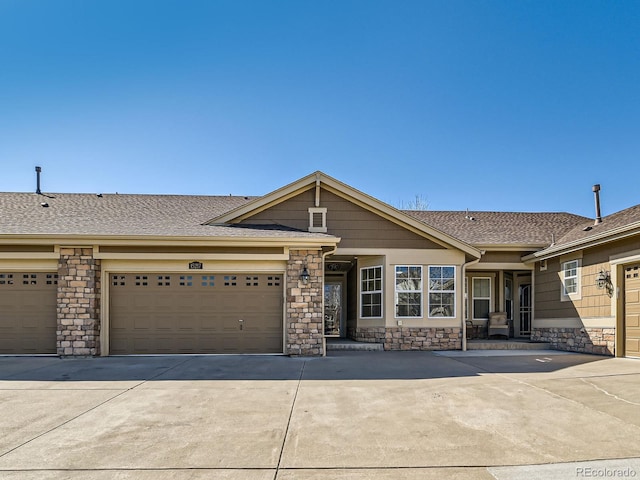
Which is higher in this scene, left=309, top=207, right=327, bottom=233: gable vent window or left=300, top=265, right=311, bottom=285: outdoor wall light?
left=309, top=207, right=327, bottom=233: gable vent window

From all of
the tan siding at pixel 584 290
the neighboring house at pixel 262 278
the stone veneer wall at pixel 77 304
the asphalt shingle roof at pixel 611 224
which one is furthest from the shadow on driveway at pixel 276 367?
the asphalt shingle roof at pixel 611 224

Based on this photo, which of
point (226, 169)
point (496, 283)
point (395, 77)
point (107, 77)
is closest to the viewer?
point (107, 77)

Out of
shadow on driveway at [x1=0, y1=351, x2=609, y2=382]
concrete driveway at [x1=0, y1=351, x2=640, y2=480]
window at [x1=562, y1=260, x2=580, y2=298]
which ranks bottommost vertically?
shadow on driveway at [x1=0, y1=351, x2=609, y2=382]

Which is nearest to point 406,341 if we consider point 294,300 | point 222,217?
point 294,300

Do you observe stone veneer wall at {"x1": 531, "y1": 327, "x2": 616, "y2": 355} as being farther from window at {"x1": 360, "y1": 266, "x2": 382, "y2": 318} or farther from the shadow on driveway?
window at {"x1": 360, "y1": 266, "x2": 382, "y2": 318}

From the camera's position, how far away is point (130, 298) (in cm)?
1114

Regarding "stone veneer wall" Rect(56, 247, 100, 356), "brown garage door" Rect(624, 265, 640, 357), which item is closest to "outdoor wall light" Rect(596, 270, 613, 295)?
"brown garage door" Rect(624, 265, 640, 357)

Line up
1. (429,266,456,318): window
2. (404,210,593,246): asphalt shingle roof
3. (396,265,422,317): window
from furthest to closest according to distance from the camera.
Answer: (404,210,593,246): asphalt shingle roof → (429,266,456,318): window → (396,265,422,317): window

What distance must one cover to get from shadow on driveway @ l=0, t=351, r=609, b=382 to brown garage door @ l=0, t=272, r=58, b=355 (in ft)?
1.27

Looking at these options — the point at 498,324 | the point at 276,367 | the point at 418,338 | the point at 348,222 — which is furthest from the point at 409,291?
the point at 276,367

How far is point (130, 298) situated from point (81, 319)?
45.2 inches

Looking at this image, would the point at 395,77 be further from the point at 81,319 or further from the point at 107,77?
the point at 81,319

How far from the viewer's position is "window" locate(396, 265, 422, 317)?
12.6m

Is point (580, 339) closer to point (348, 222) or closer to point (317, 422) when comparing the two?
point (348, 222)
